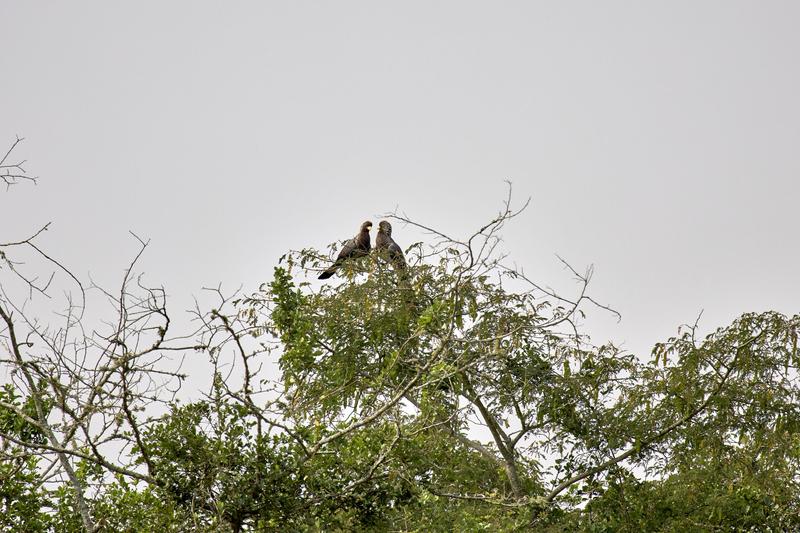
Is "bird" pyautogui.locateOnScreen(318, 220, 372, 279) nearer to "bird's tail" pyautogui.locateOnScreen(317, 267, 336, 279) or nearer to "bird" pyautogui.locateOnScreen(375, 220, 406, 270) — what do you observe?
"bird's tail" pyautogui.locateOnScreen(317, 267, 336, 279)

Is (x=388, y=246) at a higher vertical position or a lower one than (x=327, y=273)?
lower

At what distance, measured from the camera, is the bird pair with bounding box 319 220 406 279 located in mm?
11234

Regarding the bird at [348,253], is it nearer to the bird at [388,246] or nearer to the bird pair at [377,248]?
the bird pair at [377,248]

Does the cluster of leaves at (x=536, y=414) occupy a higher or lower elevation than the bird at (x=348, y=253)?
lower

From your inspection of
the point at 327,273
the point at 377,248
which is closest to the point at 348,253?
the point at 327,273

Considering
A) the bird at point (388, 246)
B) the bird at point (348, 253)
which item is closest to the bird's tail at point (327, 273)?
the bird at point (348, 253)

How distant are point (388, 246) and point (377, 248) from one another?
0.13 m

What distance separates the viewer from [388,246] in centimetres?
1159

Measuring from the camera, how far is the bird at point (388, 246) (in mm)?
11109

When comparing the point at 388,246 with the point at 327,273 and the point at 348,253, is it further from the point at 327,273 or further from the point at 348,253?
the point at 327,273

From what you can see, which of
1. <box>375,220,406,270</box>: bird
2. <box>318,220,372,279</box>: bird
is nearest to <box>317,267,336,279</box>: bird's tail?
<box>318,220,372,279</box>: bird

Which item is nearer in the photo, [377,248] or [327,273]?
[377,248]

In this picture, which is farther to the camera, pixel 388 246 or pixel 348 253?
pixel 348 253

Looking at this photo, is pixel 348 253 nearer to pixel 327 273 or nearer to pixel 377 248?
pixel 327 273
